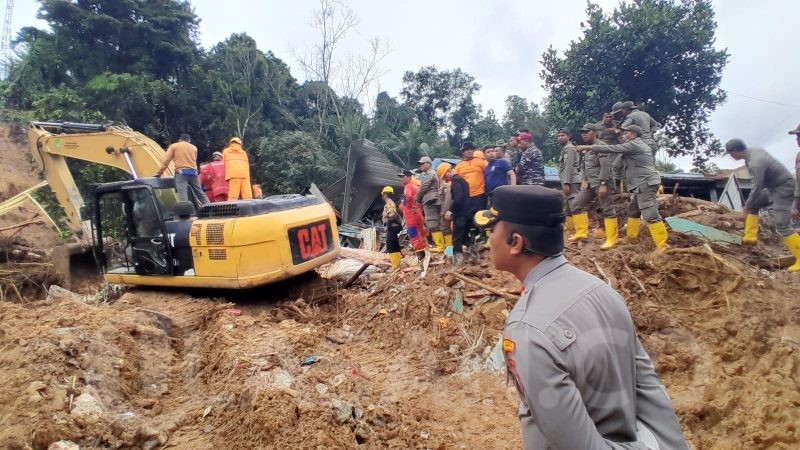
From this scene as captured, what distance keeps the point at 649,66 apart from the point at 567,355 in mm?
17392

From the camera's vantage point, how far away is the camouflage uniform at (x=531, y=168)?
743 centimetres

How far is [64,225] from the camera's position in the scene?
40.5 feet

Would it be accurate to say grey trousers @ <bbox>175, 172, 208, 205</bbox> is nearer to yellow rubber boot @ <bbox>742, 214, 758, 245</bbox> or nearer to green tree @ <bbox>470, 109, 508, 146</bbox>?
yellow rubber boot @ <bbox>742, 214, 758, 245</bbox>

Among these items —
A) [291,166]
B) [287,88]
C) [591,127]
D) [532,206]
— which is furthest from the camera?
[287,88]

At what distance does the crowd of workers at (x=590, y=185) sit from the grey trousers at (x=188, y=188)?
309cm

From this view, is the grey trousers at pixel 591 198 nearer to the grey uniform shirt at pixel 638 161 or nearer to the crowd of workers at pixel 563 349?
the grey uniform shirt at pixel 638 161

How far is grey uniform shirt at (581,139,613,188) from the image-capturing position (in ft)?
23.2

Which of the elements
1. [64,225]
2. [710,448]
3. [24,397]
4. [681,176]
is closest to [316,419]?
[24,397]

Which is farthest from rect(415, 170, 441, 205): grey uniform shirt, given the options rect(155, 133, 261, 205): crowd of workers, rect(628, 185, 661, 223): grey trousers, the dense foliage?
the dense foliage

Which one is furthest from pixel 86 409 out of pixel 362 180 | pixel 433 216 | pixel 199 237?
pixel 362 180

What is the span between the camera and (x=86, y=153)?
8.12 m

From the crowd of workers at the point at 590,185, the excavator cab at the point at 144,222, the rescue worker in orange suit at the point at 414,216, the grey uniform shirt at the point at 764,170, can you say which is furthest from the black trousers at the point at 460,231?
the excavator cab at the point at 144,222

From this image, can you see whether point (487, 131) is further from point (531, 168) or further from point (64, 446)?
point (64, 446)

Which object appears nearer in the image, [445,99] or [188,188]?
[188,188]
